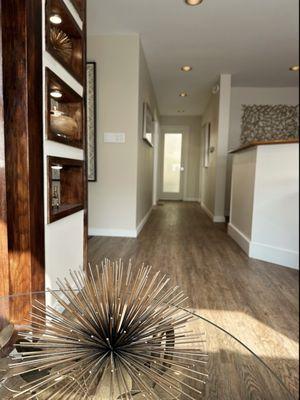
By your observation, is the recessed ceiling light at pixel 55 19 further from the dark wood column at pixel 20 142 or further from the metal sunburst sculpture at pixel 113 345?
the metal sunburst sculpture at pixel 113 345

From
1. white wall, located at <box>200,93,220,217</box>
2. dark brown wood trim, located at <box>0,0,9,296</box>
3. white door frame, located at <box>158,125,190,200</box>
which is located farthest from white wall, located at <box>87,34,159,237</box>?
white door frame, located at <box>158,125,190,200</box>

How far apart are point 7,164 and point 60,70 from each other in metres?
0.61

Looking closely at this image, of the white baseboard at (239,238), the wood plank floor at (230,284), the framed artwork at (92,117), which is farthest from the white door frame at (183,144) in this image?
the framed artwork at (92,117)

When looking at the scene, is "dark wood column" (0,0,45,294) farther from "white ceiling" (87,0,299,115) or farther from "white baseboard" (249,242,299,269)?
"white baseboard" (249,242,299,269)

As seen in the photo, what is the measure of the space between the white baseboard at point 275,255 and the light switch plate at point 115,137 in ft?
5.81

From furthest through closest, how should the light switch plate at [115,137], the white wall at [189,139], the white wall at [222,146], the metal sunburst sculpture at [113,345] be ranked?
the white wall at [189,139], the white wall at [222,146], the light switch plate at [115,137], the metal sunburst sculpture at [113,345]

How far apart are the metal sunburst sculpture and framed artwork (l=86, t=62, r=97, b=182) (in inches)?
105

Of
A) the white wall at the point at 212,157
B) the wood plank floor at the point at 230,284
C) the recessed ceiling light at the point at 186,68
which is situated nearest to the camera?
the wood plank floor at the point at 230,284

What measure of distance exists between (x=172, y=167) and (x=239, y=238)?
188 inches

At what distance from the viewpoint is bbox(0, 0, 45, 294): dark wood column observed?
0.99m

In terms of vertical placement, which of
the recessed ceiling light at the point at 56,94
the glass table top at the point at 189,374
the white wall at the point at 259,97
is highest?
the white wall at the point at 259,97

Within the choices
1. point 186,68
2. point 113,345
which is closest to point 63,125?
point 113,345

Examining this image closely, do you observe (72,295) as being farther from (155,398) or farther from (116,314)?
(155,398)

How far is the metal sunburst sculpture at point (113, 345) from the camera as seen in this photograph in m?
0.45
